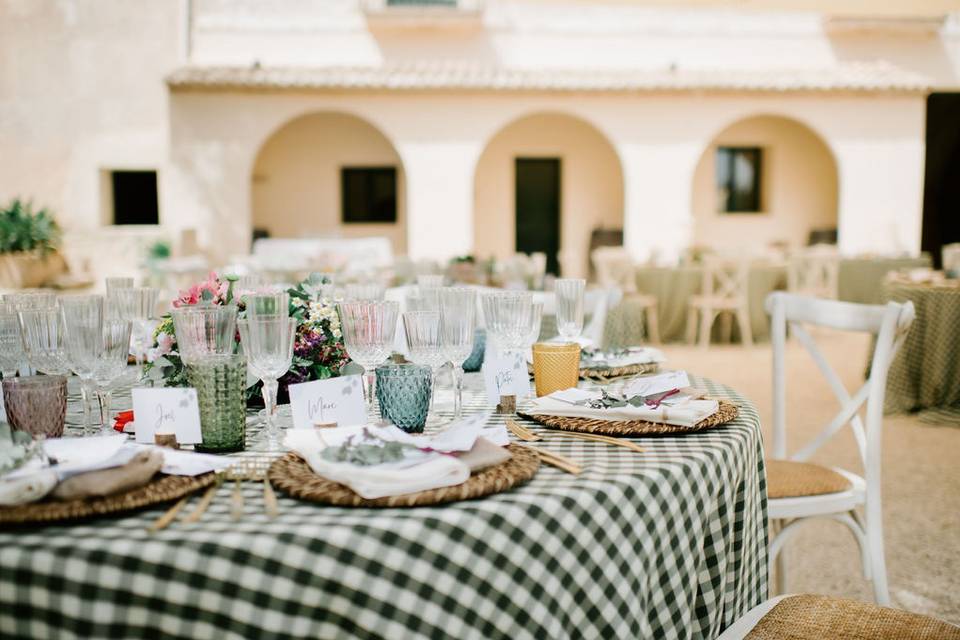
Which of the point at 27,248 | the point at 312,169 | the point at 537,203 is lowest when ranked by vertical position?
the point at 27,248

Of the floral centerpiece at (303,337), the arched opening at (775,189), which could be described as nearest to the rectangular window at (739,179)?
the arched opening at (775,189)

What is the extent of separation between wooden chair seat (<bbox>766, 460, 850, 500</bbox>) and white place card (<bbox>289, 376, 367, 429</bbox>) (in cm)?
121

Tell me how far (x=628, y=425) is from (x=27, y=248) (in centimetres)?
1257

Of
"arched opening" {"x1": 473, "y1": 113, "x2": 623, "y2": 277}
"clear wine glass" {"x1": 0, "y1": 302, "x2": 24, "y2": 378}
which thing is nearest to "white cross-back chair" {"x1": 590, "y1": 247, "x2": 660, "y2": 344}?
"arched opening" {"x1": 473, "y1": 113, "x2": 623, "y2": 277}

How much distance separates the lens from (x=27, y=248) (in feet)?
40.0

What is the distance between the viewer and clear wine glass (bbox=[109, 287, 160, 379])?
2016 mm

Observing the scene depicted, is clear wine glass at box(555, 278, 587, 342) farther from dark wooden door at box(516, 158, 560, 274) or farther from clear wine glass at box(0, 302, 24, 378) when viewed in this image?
dark wooden door at box(516, 158, 560, 274)

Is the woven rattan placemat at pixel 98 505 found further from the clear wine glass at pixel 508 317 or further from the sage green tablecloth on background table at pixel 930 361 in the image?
the sage green tablecloth on background table at pixel 930 361

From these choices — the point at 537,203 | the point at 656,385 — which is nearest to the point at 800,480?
the point at 656,385

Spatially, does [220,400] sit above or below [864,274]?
above

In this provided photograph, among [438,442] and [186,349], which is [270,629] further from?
[186,349]

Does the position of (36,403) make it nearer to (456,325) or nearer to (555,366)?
(456,325)

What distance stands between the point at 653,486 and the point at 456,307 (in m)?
0.54

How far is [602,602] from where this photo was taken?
1.21 m
